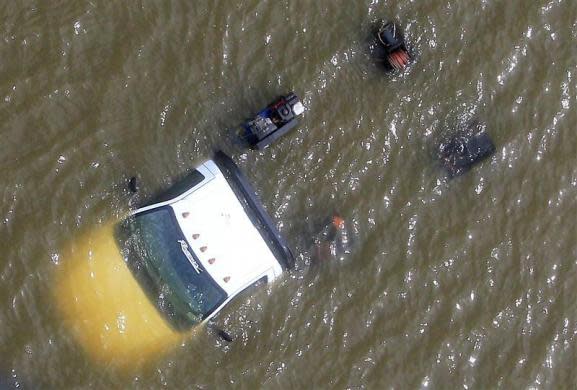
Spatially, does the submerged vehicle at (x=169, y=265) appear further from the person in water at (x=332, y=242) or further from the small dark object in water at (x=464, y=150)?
the small dark object in water at (x=464, y=150)

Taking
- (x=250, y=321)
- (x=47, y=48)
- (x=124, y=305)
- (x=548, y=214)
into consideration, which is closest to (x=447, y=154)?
(x=548, y=214)

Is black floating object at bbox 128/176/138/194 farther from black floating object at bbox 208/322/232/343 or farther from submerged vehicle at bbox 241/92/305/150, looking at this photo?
black floating object at bbox 208/322/232/343

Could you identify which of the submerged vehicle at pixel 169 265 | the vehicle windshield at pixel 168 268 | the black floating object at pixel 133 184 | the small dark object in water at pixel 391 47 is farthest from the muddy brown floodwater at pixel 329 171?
the vehicle windshield at pixel 168 268

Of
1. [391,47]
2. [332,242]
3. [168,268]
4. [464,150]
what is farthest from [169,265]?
[464,150]

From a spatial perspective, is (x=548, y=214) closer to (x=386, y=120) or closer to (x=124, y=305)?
(x=386, y=120)

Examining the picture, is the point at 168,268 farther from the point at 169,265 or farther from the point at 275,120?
the point at 275,120
